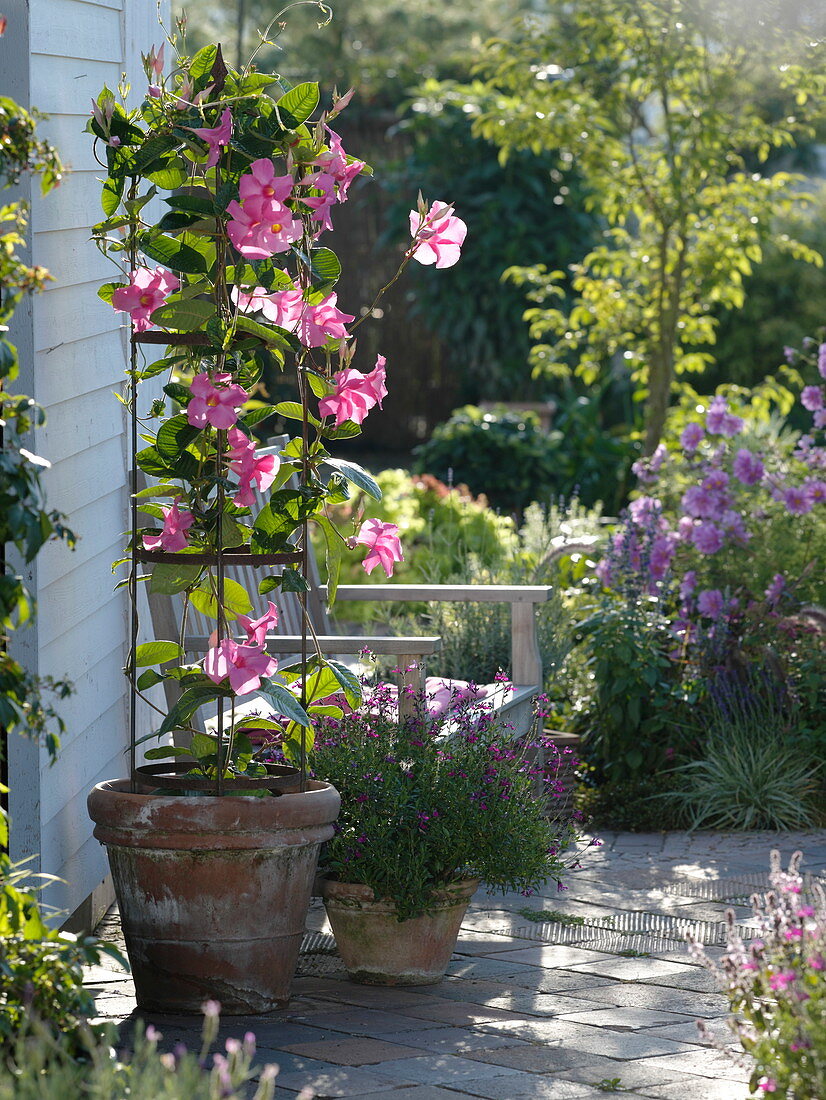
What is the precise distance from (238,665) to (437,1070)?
833 mm

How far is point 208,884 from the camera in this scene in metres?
2.90

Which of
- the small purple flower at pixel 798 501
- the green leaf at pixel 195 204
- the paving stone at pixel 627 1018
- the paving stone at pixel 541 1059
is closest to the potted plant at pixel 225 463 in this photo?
the green leaf at pixel 195 204

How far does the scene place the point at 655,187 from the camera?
7.52 meters

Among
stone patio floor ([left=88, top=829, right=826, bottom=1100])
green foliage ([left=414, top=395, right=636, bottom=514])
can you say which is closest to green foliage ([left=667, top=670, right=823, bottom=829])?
stone patio floor ([left=88, top=829, right=826, bottom=1100])

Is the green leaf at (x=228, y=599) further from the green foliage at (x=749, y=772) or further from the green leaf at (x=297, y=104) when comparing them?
the green foliage at (x=749, y=772)

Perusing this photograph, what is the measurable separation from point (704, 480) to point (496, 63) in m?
3.52

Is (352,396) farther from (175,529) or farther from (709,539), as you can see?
(709,539)

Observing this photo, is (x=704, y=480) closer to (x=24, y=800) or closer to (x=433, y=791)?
(x=433, y=791)

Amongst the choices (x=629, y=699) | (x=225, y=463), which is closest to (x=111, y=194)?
(x=225, y=463)

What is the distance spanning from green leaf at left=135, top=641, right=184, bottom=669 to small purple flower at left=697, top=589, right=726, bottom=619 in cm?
254

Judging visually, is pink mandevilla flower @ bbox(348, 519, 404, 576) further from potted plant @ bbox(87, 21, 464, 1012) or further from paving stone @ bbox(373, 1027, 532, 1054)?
paving stone @ bbox(373, 1027, 532, 1054)

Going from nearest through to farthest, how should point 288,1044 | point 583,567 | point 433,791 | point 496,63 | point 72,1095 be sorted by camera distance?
point 72,1095, point 288,1044, point 433,791, point 583,567, point 496,63

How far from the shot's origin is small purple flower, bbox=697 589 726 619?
17.0 feet

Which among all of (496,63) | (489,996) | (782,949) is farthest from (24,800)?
(496,63)
